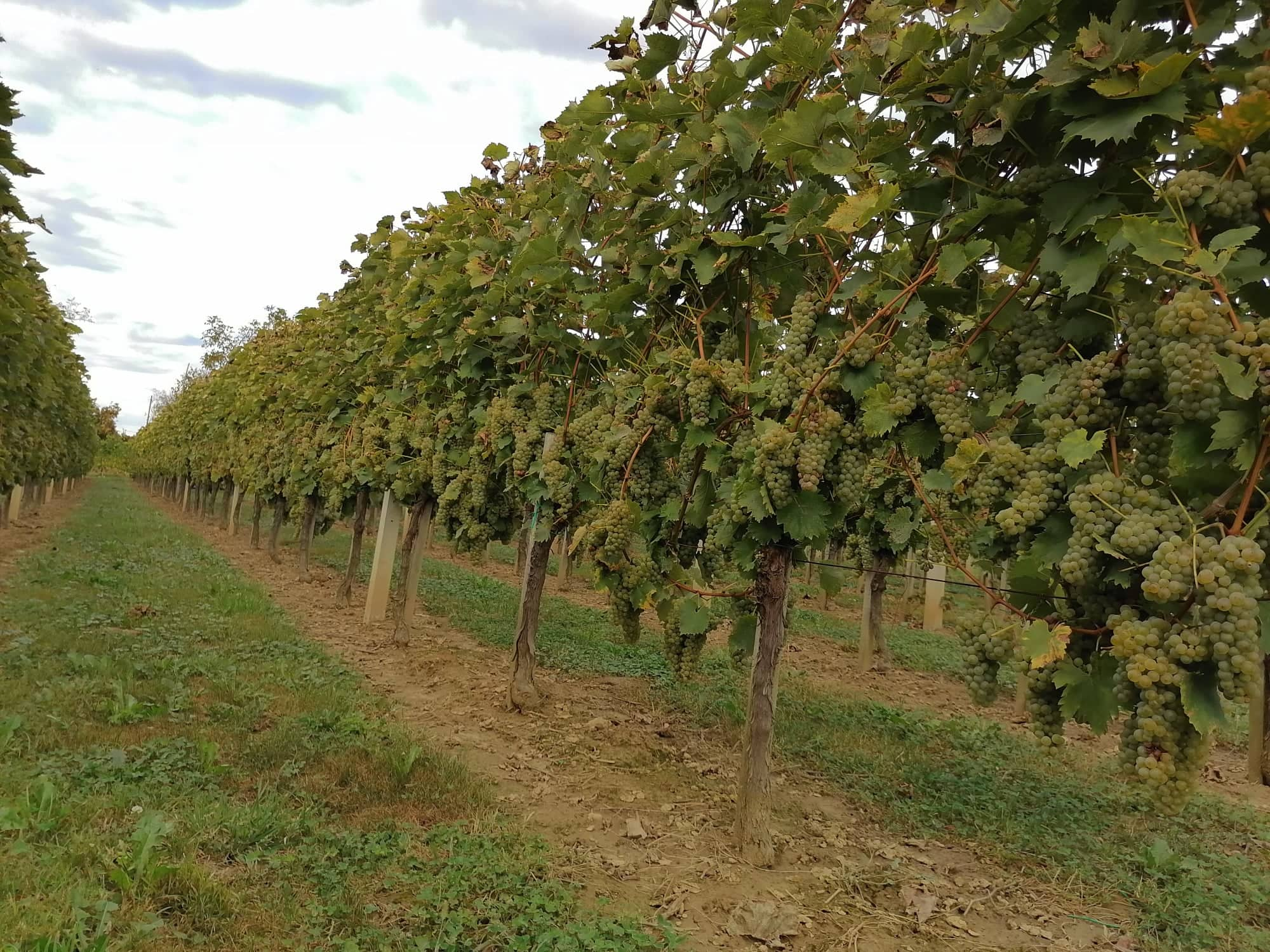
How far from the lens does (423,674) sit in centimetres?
814

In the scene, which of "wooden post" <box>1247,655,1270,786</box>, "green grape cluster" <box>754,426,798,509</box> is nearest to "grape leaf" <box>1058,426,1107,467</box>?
"green grape cluster" <box>754,426,798,509</box>

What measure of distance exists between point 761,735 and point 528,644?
327 centimetres

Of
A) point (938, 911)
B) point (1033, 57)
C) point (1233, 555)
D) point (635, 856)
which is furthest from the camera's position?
point (635, 856)

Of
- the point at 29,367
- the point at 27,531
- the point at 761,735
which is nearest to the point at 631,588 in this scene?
the point at 761,735

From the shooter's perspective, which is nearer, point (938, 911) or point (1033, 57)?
point (1033, 57)

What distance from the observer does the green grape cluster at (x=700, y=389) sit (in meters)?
3.86

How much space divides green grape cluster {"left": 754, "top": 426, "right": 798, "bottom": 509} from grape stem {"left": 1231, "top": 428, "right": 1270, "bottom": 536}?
66.0 inches

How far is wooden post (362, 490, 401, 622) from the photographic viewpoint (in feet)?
33.6

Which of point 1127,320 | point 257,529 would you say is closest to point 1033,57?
point 1127,320

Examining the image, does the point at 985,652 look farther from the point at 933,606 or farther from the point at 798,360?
the point at 933,606

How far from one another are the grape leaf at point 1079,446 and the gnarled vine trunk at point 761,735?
8.00ft

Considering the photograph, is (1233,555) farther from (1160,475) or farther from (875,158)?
(875,158)

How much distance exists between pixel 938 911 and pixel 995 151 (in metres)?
3.75

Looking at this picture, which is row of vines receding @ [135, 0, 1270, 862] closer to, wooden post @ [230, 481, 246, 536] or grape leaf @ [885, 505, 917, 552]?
grape leaf @ [885, 505, 917, 552]
